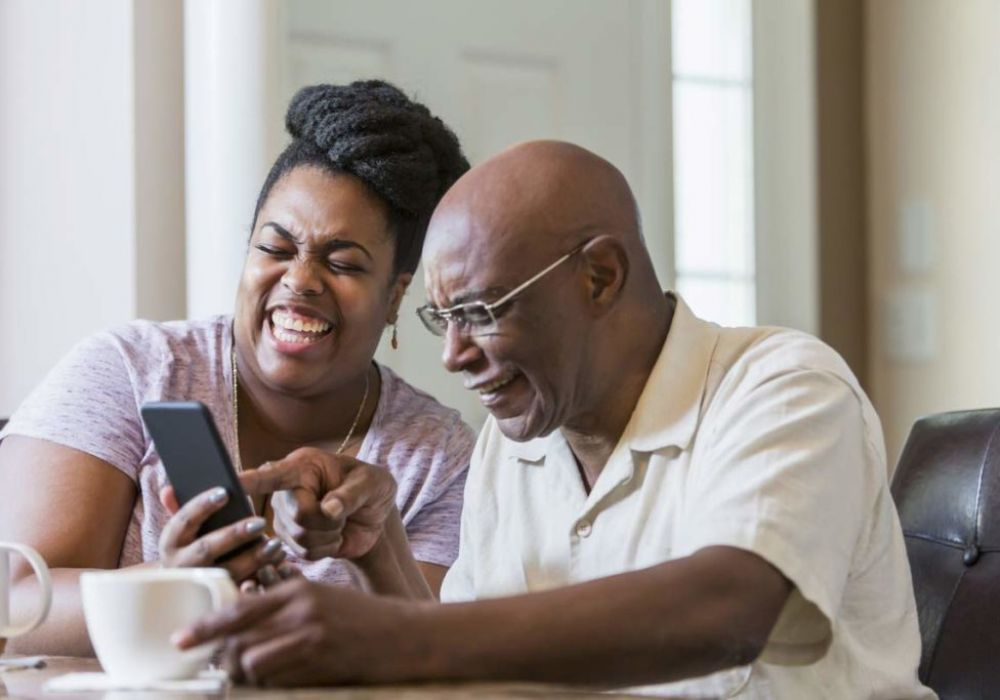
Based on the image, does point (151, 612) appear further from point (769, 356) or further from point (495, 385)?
point (769, 356)

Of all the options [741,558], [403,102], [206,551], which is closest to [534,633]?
[741,558]

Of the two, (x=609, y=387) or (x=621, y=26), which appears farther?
(x=621, y=26)

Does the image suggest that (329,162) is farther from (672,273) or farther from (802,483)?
(672,273)

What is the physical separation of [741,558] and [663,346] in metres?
0.35

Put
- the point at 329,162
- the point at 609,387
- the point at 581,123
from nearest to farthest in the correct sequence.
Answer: the point at 609,387 < the point at 329,162 < the point at 581,123

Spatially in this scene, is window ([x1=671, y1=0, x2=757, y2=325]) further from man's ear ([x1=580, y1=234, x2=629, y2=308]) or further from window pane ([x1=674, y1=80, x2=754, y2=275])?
man's ear ([x1=580, y1=234, x2=629, y2=308])

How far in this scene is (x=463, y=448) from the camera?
217 centimetres

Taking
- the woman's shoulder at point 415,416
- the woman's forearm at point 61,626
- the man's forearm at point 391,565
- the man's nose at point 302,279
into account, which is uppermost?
the man's nose at point 302,279

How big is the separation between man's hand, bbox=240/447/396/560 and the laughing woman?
266mm

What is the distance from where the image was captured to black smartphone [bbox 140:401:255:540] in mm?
1305

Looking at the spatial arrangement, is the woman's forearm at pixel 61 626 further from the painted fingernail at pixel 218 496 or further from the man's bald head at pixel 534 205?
the man's bald head at pixel 534 205

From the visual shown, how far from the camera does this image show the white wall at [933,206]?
11.8ft

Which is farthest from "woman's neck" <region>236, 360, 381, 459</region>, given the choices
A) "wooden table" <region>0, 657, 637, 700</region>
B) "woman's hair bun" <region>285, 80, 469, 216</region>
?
"wooden table" <region>0, 657, 637, 700</region>

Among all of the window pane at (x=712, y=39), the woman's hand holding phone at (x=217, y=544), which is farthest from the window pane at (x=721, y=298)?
the woman's hand holding phone at (x=217, y=544)
